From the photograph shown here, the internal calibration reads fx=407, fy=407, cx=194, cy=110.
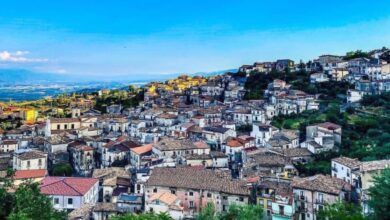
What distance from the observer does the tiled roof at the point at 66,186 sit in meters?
30.3

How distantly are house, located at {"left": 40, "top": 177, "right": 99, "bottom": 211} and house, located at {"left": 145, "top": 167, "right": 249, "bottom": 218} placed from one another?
199 inches

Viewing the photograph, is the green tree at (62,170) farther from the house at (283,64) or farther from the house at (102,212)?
the house at (283,64)

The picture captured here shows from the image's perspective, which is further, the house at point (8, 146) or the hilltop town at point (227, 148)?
the house at point (8, 146)

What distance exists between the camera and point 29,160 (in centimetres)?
4091

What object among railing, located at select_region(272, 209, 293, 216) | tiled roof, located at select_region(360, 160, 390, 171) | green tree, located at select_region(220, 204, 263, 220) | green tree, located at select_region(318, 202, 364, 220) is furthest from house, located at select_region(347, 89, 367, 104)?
green tree, located at select_region(318, 202, 364, 220)

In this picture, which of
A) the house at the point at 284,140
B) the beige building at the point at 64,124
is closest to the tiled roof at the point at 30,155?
the beige building at the point at 64,124

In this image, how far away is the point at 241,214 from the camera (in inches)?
876

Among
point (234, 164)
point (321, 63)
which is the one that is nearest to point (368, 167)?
point (234, 164)

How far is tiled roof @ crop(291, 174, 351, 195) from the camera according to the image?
27.0 metres

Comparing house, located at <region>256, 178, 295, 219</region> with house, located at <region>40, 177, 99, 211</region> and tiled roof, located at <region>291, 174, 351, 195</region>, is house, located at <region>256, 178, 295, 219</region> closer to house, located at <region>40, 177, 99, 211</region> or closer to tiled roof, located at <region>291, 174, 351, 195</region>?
tiled roof, located at <region>291, 174, 351, 195</region>

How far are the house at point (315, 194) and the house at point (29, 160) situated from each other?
26.3 metres

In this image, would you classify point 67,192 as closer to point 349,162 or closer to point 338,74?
point 349,162

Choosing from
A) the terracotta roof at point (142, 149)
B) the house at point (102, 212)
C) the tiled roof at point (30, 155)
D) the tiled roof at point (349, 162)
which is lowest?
the house at point (102, 212)

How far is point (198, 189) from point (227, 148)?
14.7 meters
